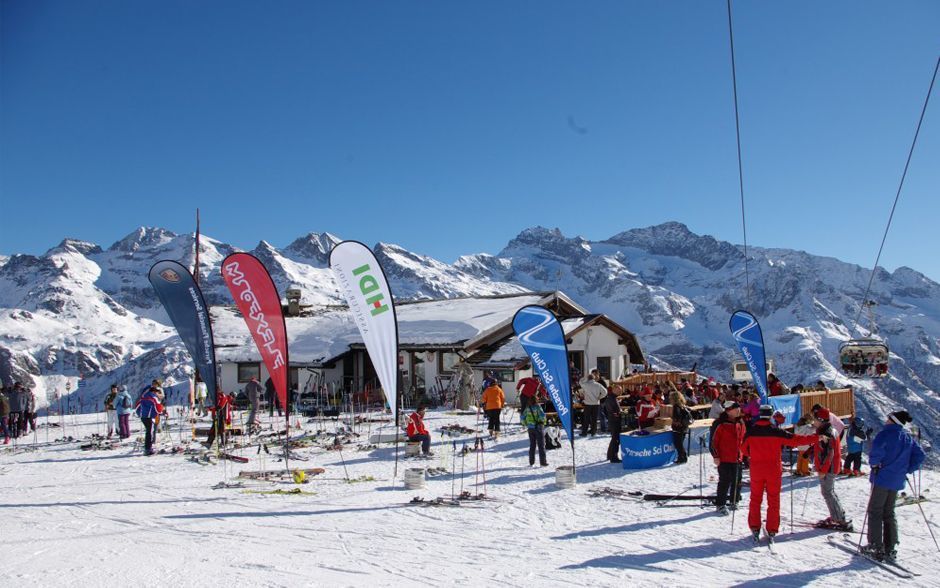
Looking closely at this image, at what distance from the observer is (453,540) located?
7.49m

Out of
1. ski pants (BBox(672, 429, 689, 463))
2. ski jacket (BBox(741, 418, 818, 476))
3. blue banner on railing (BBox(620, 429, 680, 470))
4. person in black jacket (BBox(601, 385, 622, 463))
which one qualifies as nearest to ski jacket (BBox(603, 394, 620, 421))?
person in black jacket (BBox(601, 385, 622, 463))

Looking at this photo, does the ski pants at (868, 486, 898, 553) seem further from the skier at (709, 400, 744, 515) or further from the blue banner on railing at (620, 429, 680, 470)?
the blue banner on railing at (620, 429, 680, 470)

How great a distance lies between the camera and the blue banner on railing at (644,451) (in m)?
11.8

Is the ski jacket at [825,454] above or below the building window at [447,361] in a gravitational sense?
below

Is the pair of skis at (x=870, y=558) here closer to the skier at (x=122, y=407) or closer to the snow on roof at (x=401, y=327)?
the skier at (x=122, y=407)

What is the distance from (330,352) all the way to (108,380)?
9864 cm

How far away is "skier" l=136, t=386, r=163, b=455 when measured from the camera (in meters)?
13.7

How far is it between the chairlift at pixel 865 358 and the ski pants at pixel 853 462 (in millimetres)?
14463

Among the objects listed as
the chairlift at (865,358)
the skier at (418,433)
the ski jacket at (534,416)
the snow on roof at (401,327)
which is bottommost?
the skier at (418,433)

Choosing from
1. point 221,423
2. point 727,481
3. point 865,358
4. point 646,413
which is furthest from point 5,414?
point 865,358

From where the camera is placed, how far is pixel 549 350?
11.1 meters

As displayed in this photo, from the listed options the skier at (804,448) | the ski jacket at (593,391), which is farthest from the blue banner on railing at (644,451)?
the ski jacket at (593,391)

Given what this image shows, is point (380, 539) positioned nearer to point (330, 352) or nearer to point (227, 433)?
point (227, 433)

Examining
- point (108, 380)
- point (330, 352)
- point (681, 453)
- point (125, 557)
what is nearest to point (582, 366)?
point (330, 352)
